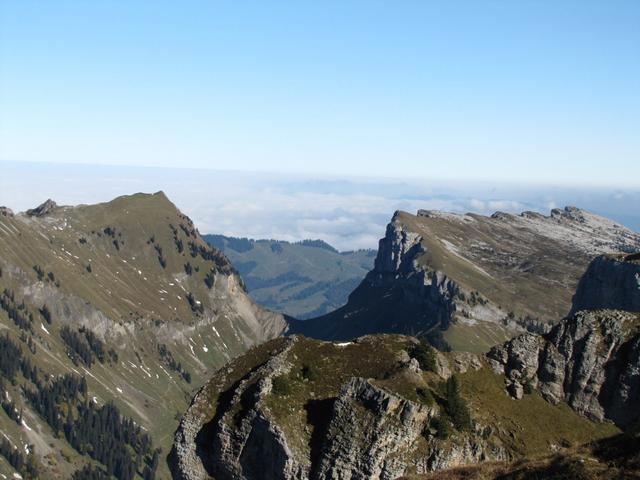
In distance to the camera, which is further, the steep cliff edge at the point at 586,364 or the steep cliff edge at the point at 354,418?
the steep cliff edge at the point at 586,364

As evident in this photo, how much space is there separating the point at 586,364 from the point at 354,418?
39.2 m

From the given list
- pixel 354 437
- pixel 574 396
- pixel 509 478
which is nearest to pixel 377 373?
pixel 354 437

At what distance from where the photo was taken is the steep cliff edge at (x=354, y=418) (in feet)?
271

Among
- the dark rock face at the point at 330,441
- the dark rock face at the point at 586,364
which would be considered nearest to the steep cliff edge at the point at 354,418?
the dark rock face at the point at 330,441

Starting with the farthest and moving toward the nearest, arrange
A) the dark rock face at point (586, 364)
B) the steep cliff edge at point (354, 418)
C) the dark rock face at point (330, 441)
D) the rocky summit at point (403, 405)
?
the dark rock face at point (586, 364), the rocky summit at point (403, 405), the steep cliff edge at point (354, 418), the dark rock face at point (330, 441)

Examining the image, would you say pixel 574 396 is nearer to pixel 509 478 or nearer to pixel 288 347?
pixel 288 347

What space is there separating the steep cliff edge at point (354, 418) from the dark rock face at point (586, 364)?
2715mm

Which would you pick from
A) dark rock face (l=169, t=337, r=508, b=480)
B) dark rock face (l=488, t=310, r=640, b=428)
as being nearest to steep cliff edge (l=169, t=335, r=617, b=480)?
dark rock face (l=169, t=337, r=508, b=480)

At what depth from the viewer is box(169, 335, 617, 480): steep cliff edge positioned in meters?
82.6

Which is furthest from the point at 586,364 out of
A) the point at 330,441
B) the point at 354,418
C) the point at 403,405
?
the point at 330,441

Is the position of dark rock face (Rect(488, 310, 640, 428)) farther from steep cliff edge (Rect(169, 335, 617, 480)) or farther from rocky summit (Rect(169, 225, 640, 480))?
steep cliff edge (Rect(169, 335, 617, 480))

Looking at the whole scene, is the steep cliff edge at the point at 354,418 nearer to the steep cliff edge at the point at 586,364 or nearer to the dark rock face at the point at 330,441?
the dark rock face at the point at 330,441

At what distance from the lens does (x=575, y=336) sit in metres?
106

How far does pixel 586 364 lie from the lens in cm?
10269
